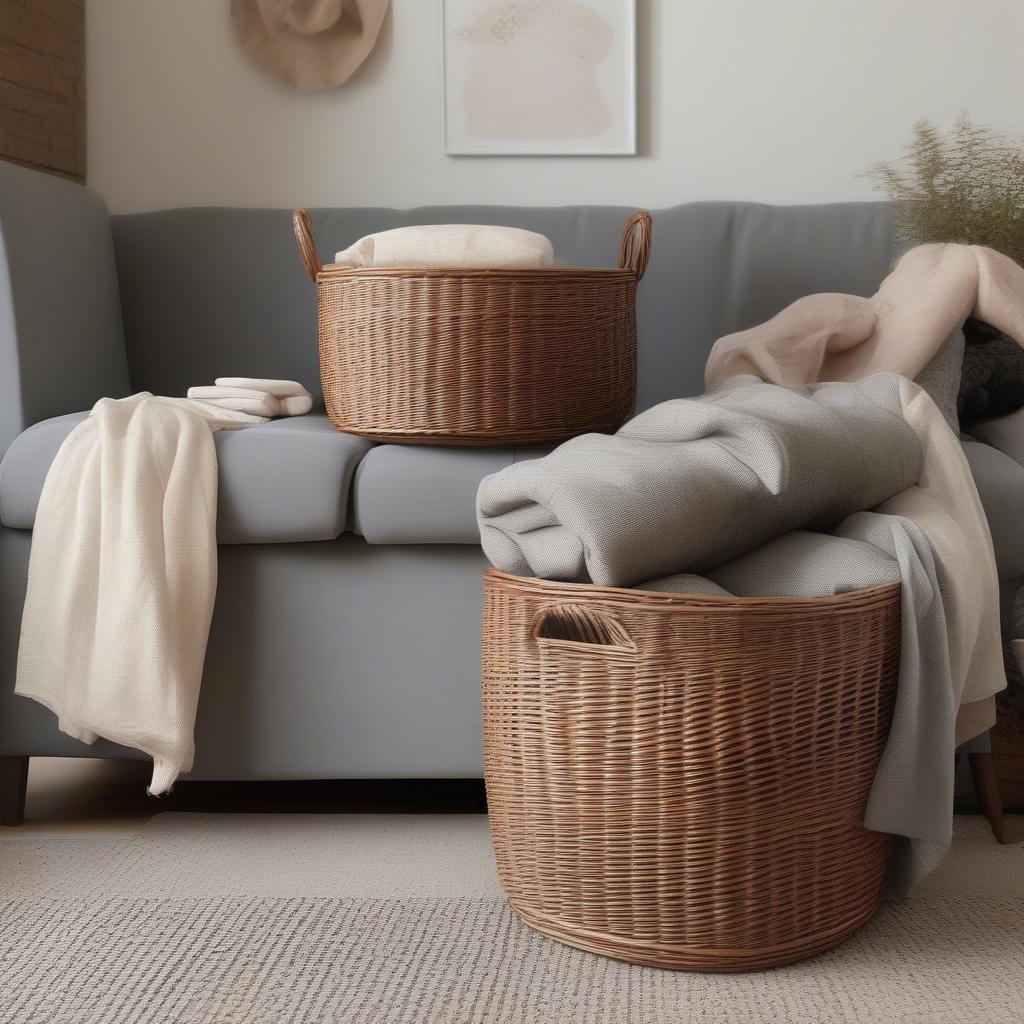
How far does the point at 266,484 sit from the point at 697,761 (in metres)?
0.74

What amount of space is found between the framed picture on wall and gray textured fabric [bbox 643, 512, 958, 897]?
1593mm

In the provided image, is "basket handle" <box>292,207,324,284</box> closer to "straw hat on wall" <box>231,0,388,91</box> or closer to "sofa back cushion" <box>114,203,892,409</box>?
"sofa back cushion" <box>114,203,892,409</box>

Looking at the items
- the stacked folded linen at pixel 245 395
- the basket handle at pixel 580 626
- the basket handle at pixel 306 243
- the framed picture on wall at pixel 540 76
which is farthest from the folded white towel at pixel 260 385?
the framed picture on wall at pixel 540 76

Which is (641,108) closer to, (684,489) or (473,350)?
(473,350)

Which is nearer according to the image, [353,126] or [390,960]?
[390,960]

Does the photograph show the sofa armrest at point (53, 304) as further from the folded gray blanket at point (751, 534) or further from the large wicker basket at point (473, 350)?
the folded gray blanket at point (751, 534)

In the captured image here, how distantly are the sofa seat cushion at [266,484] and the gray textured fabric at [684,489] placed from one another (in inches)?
12.2

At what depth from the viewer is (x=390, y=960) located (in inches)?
51.7

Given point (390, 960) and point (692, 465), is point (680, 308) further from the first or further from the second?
point (390, 960)

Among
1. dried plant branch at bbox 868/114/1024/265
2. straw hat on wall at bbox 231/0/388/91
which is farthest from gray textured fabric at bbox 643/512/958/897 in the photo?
straw hat on wall at bbox 231/0/388/91

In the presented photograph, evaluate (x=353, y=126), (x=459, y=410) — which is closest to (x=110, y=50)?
(x=353, y=126)

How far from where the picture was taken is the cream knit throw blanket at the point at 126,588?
1.59m

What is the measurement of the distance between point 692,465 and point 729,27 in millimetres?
1701

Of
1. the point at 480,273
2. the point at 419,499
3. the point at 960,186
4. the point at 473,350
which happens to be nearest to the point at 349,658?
the point at 419,499
